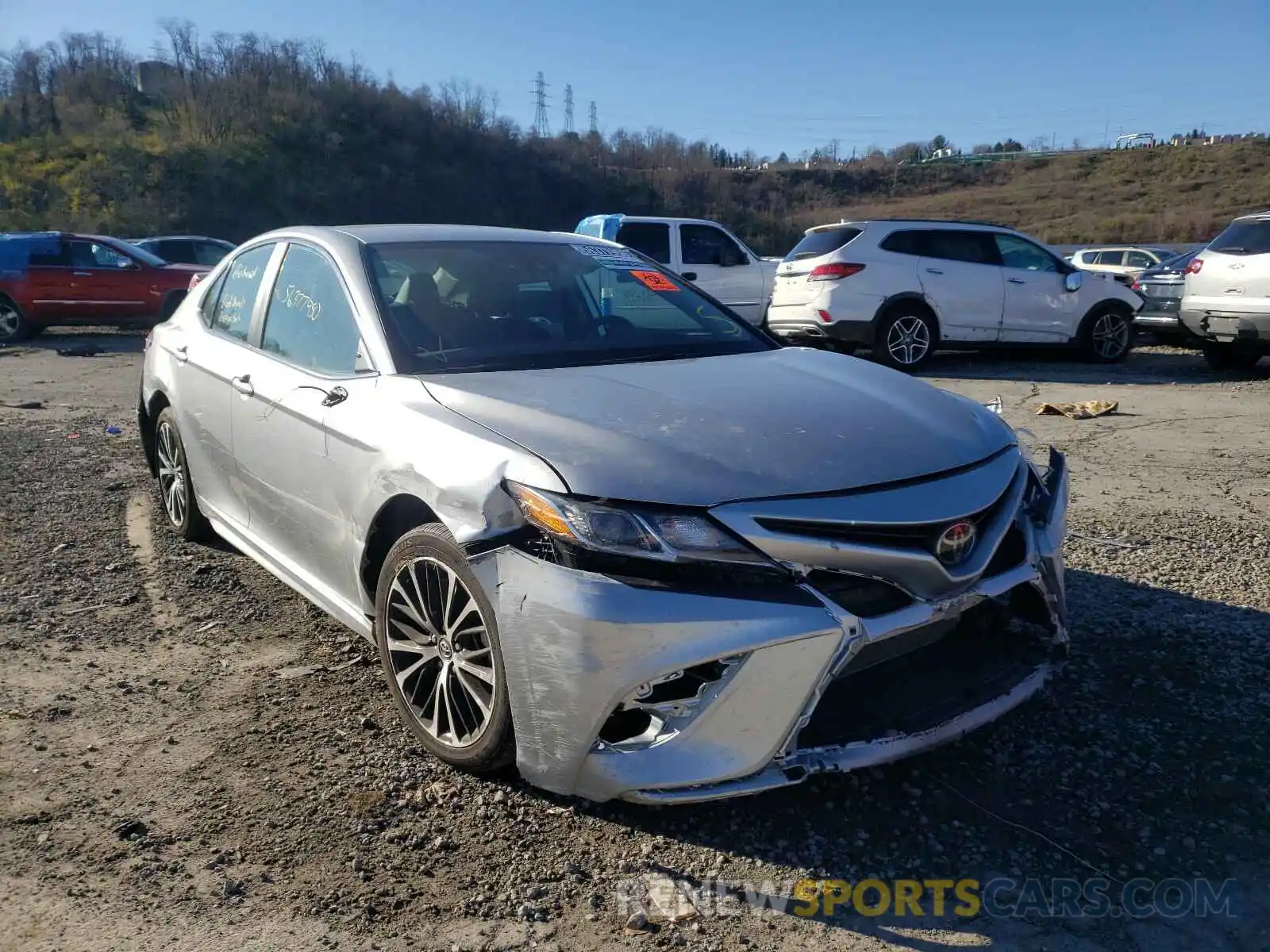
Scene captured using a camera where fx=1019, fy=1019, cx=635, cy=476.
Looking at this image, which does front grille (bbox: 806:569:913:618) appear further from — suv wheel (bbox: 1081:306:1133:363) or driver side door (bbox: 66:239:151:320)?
driver side door (bbox: 66:239:151:320)

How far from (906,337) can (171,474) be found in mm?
8630

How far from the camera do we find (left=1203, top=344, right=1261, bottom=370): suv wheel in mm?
10812

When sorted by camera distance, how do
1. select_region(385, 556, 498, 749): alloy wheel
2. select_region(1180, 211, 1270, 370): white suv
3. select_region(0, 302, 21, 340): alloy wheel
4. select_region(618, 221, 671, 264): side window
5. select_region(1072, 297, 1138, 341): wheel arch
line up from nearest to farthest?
select_region(385, 556, 498, 749): alloy wheel < select_region(1180, 211, 1270, 370): white suv < select_region(1072, 297, 1138, 341): wheel arch < select_region(618, 221, 671, 264): side window < select_region(0, 302, 21, 340): alloy wheel

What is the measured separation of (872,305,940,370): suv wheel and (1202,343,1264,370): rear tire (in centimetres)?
285

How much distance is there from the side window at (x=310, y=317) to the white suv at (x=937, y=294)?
8.20 meters

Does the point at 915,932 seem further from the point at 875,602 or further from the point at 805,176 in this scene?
the point at 805,176

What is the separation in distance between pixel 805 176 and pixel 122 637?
8152 cm

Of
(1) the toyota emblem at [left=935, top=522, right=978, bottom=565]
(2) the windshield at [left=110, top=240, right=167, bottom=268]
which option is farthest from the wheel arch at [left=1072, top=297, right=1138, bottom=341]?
(2) the windshield at [left=110, top=240, right=167, bottom=268]

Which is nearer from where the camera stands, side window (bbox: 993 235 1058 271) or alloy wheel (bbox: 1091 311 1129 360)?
side window (bbox: 993 235 1058 271)

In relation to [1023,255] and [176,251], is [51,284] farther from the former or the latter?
[1023,255]

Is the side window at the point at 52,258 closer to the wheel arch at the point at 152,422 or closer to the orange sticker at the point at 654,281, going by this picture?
the wheel arch at the point at 152,422

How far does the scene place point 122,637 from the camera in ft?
13.2

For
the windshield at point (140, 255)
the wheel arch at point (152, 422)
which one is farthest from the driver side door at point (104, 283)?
the wheel arch at point (152, 422)

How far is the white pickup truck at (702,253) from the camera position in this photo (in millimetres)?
14055
